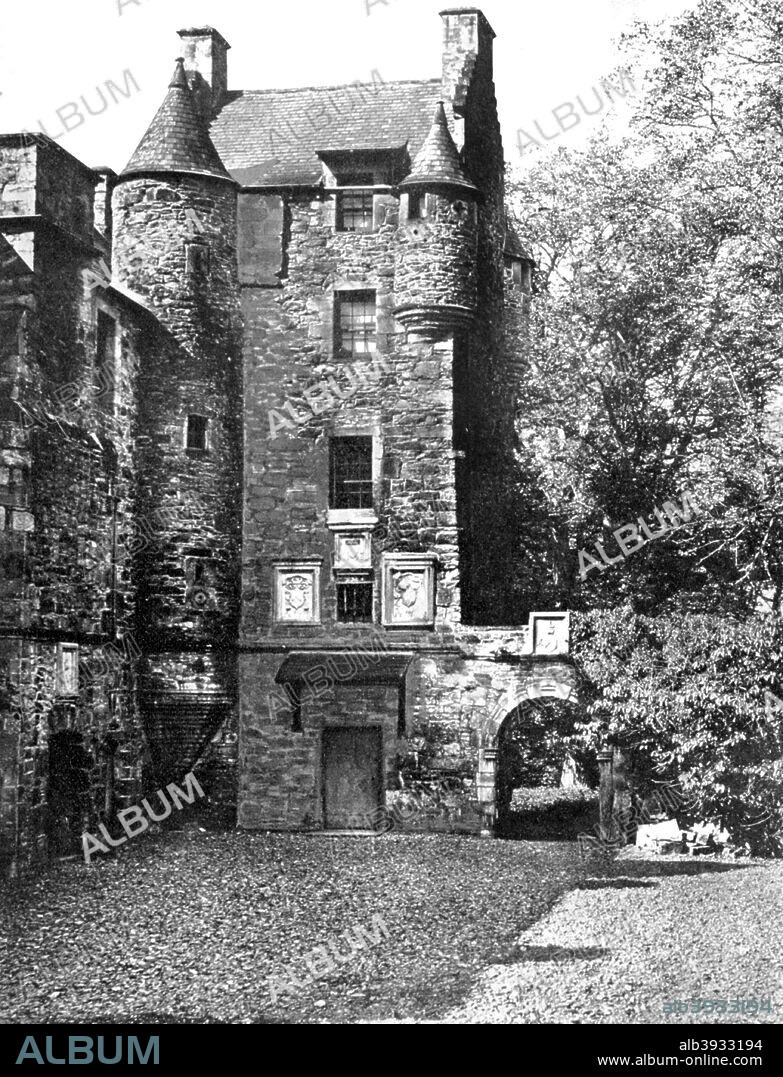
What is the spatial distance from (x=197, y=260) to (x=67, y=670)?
858 centimetres

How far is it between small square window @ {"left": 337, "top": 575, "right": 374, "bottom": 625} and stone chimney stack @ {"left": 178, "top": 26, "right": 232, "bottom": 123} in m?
10.6

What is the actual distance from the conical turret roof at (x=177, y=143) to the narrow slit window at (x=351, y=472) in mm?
5623

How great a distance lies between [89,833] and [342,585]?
677 cm

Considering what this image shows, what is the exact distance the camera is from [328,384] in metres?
26.3

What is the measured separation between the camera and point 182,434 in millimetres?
25203

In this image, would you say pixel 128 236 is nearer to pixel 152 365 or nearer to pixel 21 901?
pixel 152 365

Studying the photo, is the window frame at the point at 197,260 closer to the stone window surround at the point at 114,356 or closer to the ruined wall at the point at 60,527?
the ruined wall at the point at 60,527

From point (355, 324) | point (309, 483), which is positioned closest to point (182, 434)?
point (309, 483)

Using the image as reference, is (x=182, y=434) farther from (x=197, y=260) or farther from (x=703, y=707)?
(x=703, y=707)

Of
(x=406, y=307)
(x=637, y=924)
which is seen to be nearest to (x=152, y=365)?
(x=406, y=307)

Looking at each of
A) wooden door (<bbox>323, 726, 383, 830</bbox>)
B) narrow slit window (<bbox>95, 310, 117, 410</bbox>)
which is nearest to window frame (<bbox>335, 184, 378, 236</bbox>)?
narrow slit window (<bbox>95, 310, 117, 410</bbox>)

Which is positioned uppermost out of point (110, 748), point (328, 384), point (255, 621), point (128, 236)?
point (128, 236)

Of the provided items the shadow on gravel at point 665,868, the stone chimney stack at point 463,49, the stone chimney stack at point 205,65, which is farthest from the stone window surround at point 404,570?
the stone chimney stack at point 205,65

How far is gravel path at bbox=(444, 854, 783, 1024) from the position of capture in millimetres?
11312
